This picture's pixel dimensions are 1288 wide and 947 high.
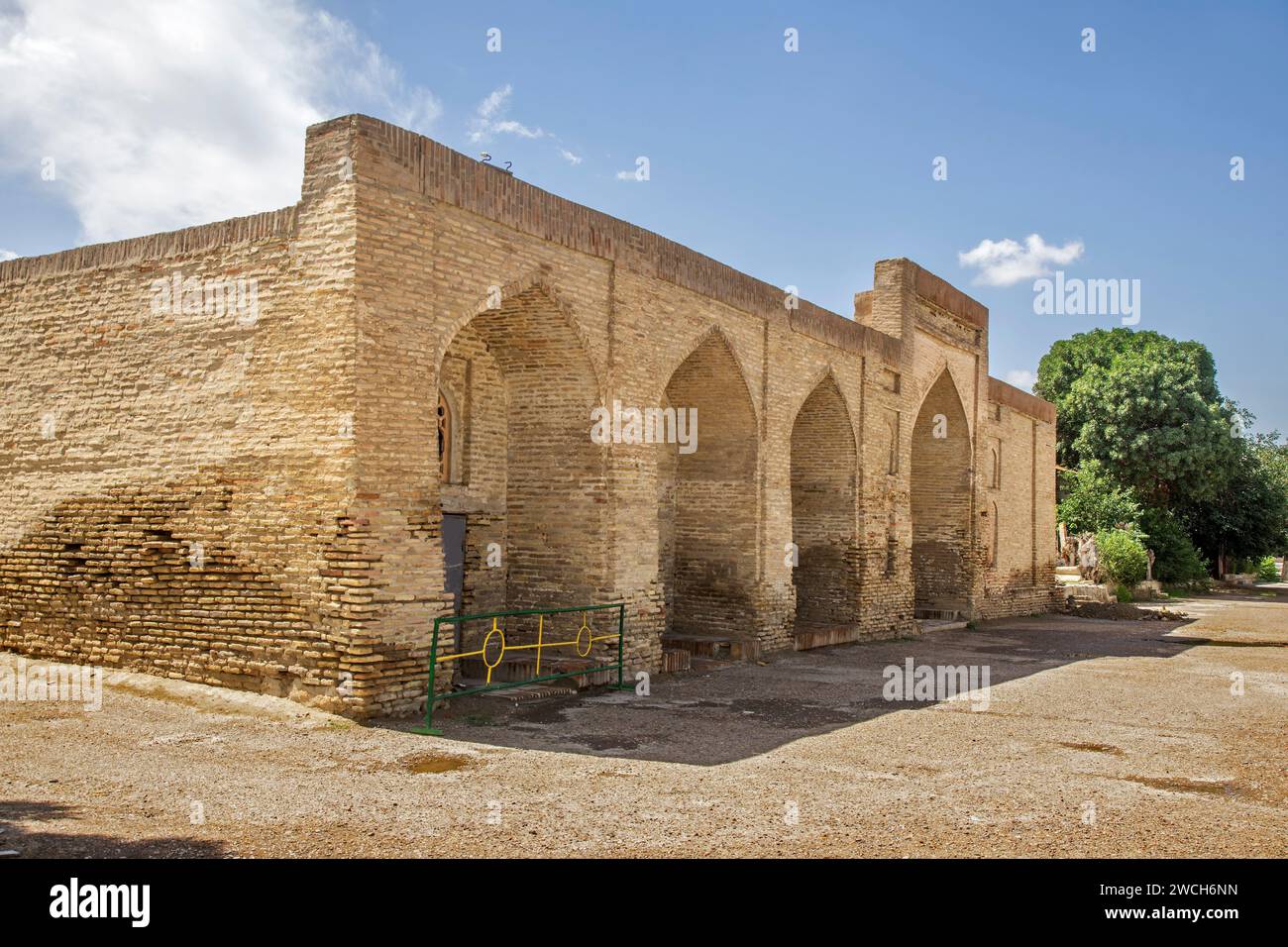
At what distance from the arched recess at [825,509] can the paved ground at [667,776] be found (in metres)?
5.39

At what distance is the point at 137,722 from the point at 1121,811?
712cm

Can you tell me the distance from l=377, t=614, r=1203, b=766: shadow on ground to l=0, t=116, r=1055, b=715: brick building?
0.69m

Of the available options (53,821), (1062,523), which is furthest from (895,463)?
(1062,523)

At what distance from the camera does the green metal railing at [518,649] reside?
8.25m

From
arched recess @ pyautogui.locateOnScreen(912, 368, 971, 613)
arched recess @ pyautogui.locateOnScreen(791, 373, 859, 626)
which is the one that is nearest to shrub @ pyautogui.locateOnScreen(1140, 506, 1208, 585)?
arched recess @ pyautogui.locateOnScreen(912, 368, 971, 613)

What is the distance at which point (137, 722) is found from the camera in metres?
8.03

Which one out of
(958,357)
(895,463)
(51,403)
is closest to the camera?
(51,403)

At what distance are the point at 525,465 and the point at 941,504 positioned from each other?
12.4 metres

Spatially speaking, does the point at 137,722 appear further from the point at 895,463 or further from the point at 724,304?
the point at 895,463

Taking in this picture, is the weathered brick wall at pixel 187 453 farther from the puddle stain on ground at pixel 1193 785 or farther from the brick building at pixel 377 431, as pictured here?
the puddle stain on ground at pixel 1193 785

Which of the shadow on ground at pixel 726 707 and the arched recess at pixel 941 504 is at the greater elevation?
the arched recess at pixel 941 504

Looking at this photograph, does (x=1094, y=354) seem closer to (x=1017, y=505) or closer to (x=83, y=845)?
(x=1017, y=505)

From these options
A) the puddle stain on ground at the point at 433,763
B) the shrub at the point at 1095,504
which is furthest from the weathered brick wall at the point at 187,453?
the shrub at the point at 1095,504

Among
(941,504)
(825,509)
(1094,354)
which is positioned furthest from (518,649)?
(1094,354)
